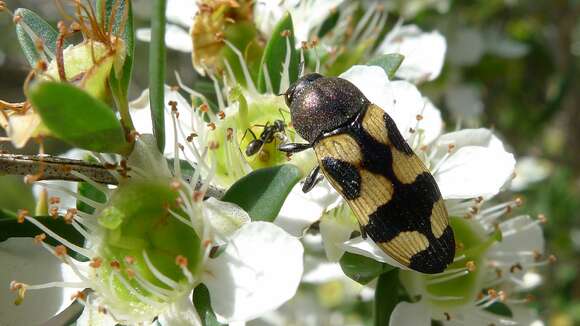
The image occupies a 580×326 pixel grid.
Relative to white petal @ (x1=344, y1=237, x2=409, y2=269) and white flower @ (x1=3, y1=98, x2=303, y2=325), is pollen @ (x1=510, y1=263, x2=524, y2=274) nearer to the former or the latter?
white petal @ (x1=344, y1=237, x2=409, y2=269)

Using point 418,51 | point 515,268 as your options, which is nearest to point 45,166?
point 515,268

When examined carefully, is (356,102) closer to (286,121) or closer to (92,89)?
(286,121)

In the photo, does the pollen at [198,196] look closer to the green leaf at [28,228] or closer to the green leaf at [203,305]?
the green leaf at [203,305]

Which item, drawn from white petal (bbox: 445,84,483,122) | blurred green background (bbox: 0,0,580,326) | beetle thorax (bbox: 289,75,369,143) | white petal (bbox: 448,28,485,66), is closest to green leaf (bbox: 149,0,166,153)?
beetle thorax (bbox: 289,75,369,143)

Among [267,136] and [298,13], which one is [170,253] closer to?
[267,136]

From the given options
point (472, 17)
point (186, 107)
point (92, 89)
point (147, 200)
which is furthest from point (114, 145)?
point (472, 17)

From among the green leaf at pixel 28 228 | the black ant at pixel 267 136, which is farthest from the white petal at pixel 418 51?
the green leaf at pixel 28 228

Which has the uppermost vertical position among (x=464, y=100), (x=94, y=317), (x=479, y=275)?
(x=94, y=317)
